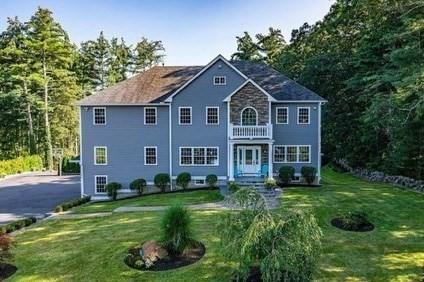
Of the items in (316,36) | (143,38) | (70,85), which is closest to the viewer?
(316,36)

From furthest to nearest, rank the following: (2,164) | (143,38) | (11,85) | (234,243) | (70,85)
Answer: (143,38) → (70,85) → (11,85) → (2,164) → (234,243)

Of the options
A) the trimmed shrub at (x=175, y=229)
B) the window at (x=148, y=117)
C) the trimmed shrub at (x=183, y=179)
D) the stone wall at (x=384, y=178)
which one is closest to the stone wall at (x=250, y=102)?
the trimmed shrub at (x=183, y=179)

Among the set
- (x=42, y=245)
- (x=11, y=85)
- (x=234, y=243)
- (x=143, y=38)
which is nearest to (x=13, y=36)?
(x=11, y=85)

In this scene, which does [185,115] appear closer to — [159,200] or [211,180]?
[211,180]

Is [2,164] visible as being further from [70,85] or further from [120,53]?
[120,53]

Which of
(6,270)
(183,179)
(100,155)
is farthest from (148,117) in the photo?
(6,270)

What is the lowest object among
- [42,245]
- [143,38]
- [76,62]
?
[42,245]

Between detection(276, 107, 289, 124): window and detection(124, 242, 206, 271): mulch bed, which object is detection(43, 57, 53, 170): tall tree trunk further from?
detection(124, 242, 206, 271): mulch bed
